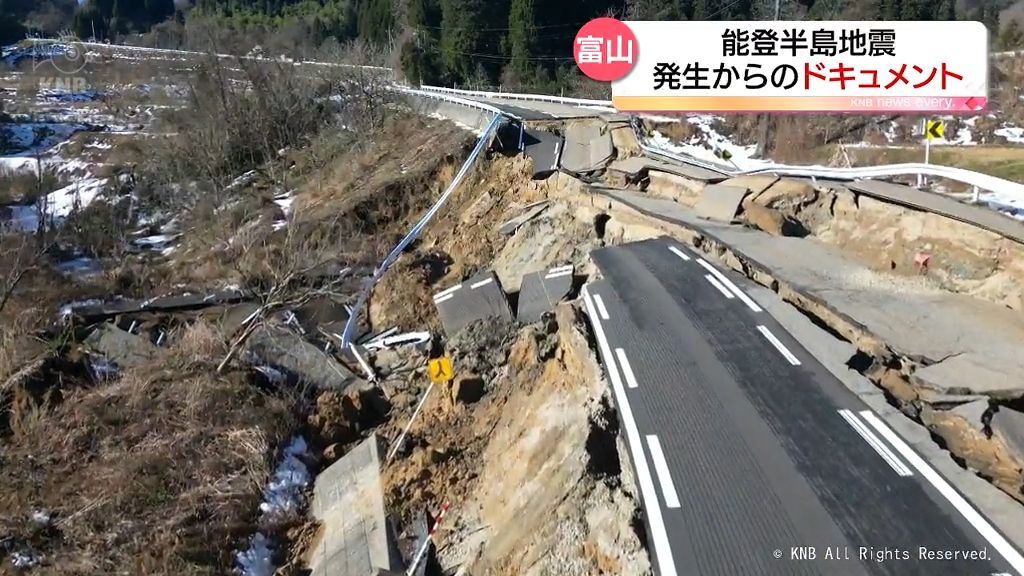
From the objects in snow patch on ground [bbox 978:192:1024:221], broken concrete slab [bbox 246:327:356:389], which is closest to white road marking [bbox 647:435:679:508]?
snow patch on ground [bbox 978:192:1024:221]

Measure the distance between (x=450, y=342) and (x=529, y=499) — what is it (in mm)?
5922

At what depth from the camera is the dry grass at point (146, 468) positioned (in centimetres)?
1141

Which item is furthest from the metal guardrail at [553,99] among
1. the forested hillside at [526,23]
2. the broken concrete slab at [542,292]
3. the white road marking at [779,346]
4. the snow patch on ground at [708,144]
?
the white road marking at [779,346]

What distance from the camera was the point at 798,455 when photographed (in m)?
6.82

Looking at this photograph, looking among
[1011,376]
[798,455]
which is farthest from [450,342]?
[1011,376]

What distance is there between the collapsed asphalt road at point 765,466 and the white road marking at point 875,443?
0.04ft

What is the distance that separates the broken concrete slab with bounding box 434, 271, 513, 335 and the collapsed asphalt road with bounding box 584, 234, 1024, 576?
4.15m

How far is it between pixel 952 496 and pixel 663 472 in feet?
7.77

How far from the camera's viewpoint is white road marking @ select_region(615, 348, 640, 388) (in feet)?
27.4

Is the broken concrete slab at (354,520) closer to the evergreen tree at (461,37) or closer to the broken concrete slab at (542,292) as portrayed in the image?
the broken concrete slab at (542,292)

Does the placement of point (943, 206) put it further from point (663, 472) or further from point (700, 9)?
point (700, 9)

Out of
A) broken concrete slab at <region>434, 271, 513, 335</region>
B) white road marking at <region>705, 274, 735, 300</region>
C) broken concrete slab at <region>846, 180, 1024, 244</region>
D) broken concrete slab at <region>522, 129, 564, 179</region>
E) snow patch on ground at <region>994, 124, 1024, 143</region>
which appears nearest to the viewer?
broken concrete slab at <region>846, 180, 1024, 244</region>

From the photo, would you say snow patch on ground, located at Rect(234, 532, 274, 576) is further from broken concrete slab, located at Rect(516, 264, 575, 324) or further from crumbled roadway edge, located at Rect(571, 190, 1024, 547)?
crumbled roadway edge, located at Rect(571, 190, 1024, 547)

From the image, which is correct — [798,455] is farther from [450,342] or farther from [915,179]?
[915,179]
